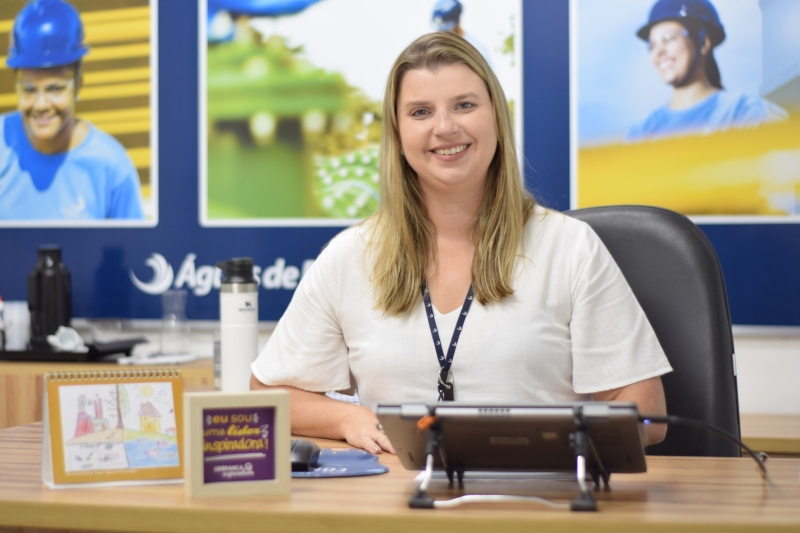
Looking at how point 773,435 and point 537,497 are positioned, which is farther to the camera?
point 773,435

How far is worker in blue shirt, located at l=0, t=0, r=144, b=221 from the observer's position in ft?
10.3

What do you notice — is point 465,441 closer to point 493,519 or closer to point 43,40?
point 493,519

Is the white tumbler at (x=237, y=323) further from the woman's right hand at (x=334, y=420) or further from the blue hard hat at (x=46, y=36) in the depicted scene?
the blue hard hat at (x=46, y=36)

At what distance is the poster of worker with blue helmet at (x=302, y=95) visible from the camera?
114 inches

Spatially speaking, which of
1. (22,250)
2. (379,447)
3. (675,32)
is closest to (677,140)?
(675,32)

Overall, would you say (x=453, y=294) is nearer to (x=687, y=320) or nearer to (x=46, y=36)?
(x=687, y=320)

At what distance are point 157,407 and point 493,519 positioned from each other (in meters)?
0.49

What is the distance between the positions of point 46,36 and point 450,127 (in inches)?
81.9

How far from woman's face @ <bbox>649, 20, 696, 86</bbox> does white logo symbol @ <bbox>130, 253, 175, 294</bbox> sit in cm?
173

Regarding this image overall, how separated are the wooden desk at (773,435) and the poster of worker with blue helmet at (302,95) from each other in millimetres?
1196

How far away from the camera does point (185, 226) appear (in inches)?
121

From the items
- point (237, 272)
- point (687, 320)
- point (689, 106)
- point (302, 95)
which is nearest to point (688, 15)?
point (689, 106)

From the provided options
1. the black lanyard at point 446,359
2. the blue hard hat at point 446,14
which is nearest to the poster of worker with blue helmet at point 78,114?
the blue hard hat at point 446,14

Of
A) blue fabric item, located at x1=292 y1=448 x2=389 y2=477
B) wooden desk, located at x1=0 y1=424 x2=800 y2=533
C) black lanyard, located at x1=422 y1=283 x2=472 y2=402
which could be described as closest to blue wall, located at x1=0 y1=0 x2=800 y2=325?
black lanyard, located at x1=422 y1=283 x2=472 y2=402
